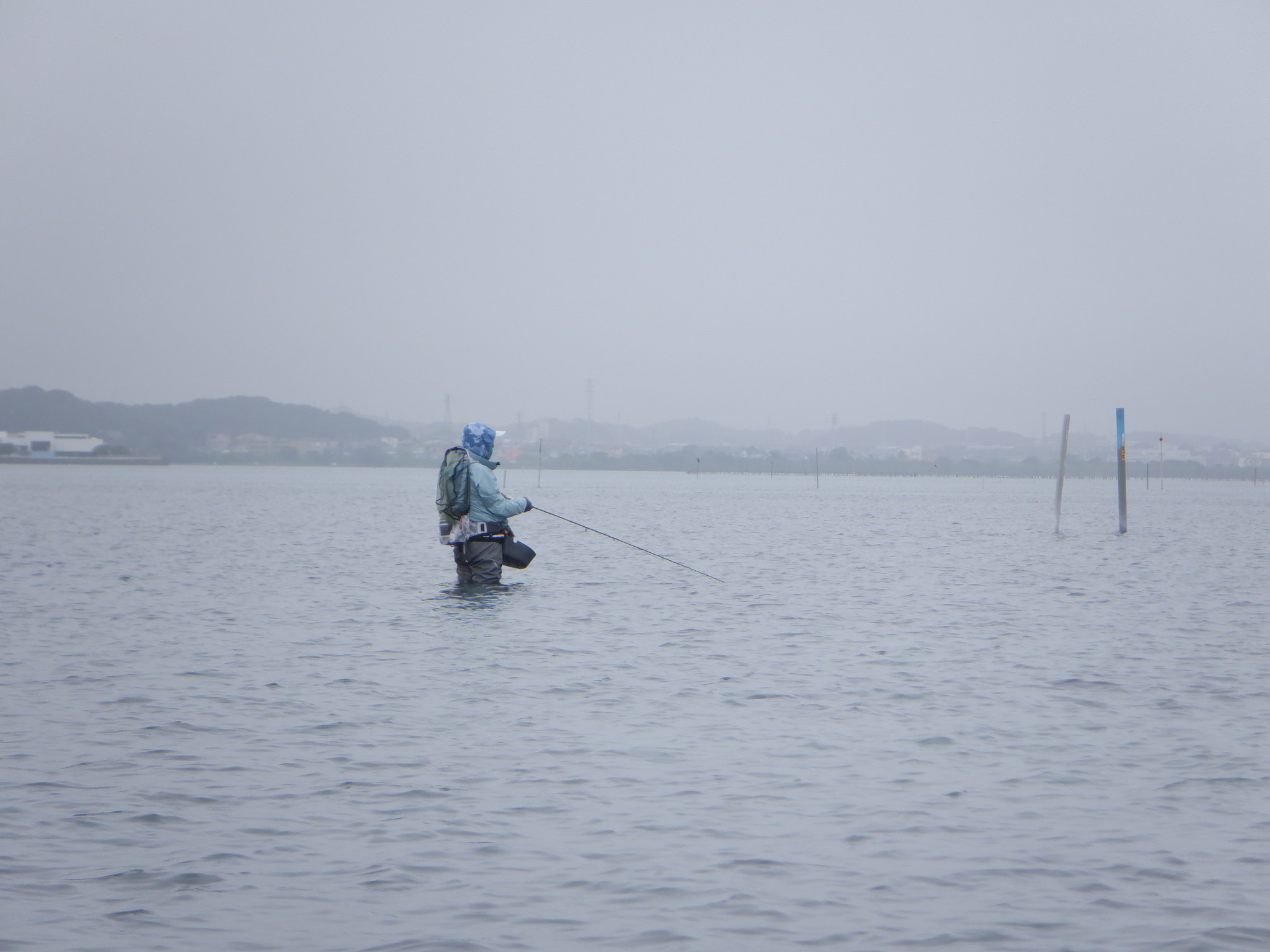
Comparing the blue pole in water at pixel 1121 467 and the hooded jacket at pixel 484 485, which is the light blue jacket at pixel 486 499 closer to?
the hooded jacket at pixel 484 485

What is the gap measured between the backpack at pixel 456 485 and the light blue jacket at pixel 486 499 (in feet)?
0.21

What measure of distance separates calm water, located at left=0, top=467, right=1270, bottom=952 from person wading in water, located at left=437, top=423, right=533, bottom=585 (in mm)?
644

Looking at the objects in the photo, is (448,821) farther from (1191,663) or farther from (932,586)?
(932,586)

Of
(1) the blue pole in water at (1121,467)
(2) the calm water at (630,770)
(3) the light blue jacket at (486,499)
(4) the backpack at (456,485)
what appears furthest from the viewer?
(1) the blue pole in water at (1121,467)

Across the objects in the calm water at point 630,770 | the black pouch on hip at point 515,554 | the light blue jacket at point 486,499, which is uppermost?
the light blue jacket at point 486,499

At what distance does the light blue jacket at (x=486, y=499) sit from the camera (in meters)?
19.4

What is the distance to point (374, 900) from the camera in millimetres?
6547

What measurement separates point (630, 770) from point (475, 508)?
10679 millimetres

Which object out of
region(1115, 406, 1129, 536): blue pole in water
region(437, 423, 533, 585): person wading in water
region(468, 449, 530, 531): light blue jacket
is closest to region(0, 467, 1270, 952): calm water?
region(437, 423, 533, 585): person wading in water

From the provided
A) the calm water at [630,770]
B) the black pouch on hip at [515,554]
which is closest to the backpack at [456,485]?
the black pouch on hip at [515,554]

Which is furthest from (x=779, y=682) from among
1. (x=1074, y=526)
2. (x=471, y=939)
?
(x=1074, y=526)

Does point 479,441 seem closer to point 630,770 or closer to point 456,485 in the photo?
point 456,485

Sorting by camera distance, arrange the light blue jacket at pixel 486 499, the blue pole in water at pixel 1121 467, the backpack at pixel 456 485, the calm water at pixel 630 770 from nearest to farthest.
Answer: the calm water at pixel 630 770 → the backpack at pixel 456 485 → the light blue jacket at pixel 486 499 → the blue pole in water at pixel 1121 467

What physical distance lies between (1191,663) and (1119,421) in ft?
97.0
